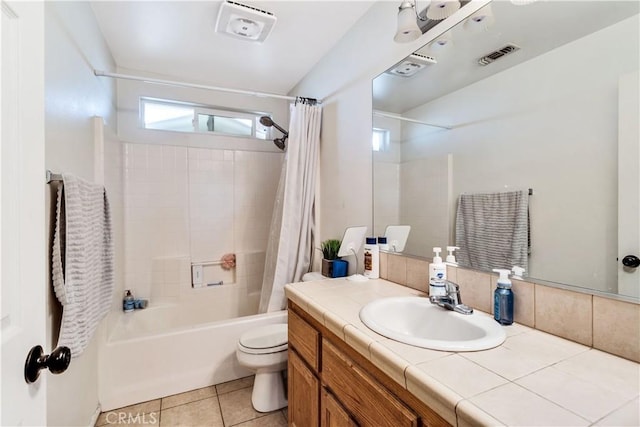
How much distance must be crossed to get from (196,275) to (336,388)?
7.15ft

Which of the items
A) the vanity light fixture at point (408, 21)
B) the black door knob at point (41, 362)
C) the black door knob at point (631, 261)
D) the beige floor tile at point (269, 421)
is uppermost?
the vanity light fixture at point (408, 21)

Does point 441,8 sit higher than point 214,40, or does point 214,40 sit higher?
point 214,40

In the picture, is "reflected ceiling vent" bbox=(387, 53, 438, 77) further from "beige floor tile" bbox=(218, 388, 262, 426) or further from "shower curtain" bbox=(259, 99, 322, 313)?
"beige floor tile" bbox=(218, 388, 262, 426)

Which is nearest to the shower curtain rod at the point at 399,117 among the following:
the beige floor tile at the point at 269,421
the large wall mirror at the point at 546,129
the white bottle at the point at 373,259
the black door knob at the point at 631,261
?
the large wall mirror at the point at 546,129

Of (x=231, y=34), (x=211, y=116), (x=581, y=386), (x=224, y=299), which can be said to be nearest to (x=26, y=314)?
(x=581, y=386)

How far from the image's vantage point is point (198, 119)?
9.57ft

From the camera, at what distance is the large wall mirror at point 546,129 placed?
80 centimetres

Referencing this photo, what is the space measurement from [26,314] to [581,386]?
1.17m

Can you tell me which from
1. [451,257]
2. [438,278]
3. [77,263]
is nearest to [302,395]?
[438,278]

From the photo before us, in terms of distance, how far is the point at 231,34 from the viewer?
1958 millimetres

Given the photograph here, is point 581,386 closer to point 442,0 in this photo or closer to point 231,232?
point 442,0

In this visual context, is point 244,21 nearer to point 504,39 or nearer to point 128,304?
point 504,39

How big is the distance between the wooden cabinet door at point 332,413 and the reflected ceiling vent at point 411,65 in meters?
1.52

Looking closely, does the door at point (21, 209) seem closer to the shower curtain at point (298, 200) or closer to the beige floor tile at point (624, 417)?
the beige floor tile at point (624, 417)
